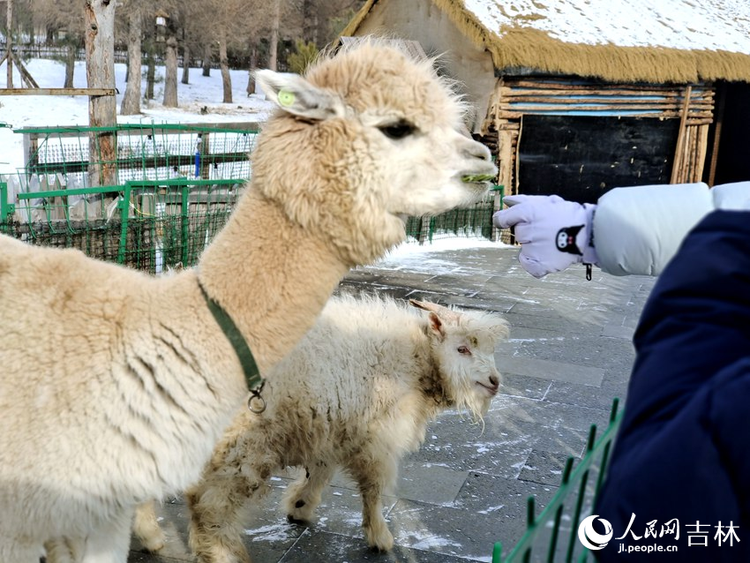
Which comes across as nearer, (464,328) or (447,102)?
(447,102)

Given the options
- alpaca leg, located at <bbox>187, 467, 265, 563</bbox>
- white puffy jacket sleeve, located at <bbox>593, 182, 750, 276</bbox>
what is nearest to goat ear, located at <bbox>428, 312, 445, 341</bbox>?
alpaca leg, located at <bbox>187, 467, 265, 563</bbox>

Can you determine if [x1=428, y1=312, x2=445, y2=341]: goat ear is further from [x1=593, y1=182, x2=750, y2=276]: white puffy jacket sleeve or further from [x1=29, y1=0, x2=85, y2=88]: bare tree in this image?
[x1=29, y1=0, x2=85, y2=88]: bare tree

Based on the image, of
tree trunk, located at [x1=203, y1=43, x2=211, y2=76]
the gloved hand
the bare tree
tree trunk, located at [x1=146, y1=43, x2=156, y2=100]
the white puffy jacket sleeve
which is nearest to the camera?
the white puffy jacket sleeve

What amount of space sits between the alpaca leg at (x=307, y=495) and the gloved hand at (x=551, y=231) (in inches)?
87.0

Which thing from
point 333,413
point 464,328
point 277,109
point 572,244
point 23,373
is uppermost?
point 277,109

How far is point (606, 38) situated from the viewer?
14773 millimetres

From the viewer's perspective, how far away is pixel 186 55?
41.7 meters

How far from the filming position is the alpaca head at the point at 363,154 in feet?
8.14

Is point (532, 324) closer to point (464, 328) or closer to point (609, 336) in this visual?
point (609, 336)

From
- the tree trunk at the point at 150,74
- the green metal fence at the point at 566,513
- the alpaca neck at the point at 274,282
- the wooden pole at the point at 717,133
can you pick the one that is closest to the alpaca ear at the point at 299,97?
the alpaca neck at the point at 274,282

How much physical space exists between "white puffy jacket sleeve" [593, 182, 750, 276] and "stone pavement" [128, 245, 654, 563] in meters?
2.35

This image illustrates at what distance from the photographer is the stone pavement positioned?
4031mm

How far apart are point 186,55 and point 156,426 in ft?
138

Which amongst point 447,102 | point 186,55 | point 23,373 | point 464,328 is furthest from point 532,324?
point 186,55
